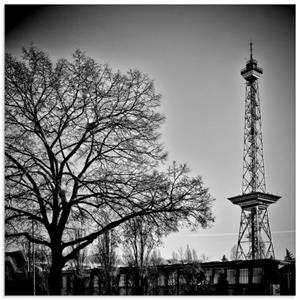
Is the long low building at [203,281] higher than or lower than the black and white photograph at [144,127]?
lower

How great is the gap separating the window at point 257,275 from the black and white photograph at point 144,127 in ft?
0.09

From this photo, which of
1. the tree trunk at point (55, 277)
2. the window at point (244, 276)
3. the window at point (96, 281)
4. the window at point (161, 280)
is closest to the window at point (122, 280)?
the window at point (96, 281)

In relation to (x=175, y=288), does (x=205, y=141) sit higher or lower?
higher

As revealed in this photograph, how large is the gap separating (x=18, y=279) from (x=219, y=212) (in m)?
3.43

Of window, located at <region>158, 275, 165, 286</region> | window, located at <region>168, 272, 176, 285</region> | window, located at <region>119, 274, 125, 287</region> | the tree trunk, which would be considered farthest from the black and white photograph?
window, located at <region>119, 274, 125, 287</region>

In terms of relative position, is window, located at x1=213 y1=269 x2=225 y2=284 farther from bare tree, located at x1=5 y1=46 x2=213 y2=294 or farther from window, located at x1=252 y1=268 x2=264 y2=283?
bare tree, located at x1=5 y1=46 x2=213 y2=294

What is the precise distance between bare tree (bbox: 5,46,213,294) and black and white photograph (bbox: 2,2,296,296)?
0.02 metres

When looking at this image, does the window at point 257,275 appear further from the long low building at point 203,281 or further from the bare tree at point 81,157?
the bare tree at point 81,157

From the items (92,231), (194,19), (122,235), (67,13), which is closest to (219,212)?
(122,235)

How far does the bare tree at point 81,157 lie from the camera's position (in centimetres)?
607

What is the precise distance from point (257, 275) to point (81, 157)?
3.31 m

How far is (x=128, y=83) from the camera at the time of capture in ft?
21.8
